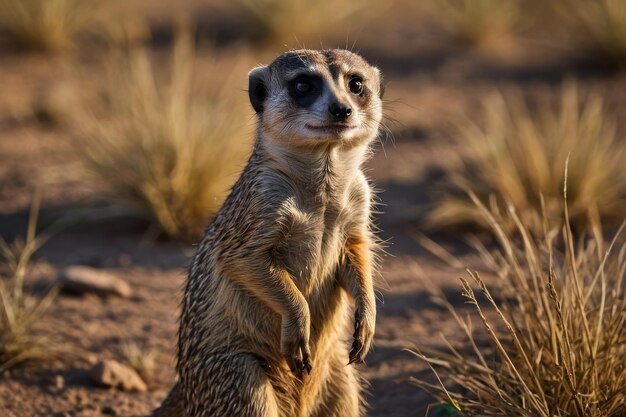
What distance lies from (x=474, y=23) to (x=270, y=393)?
7.89 meters

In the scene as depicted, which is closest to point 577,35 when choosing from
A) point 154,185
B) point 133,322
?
point 154,185

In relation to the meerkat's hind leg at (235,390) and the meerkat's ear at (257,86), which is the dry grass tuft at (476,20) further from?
the meerkat's hind leg at (235,390)

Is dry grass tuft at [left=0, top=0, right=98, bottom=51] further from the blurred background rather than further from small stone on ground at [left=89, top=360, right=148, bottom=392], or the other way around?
small stone on ground at [left=89, top=360, right=148, bottom=392]

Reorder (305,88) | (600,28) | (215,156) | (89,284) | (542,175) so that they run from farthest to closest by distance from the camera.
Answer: (600,28) → (215,156) → (542,175) → (89,284) → (305,88)

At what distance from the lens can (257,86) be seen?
14.5 feet

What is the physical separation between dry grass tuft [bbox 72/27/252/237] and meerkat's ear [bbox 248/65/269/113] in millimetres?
2693

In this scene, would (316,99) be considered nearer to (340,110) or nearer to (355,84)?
(340,110)

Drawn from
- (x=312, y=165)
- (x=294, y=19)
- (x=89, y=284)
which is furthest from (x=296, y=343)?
(x=294, y=19)

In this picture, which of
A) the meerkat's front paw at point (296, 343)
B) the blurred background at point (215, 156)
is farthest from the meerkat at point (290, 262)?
the blurred background at point (215, 156)

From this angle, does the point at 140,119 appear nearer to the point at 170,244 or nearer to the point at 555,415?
the point at 170,244

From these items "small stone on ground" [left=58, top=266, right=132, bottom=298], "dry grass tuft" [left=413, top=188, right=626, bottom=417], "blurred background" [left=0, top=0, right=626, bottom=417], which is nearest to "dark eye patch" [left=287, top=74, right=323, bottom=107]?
"blurred background" [left=0, top=0, right=626, bottom=417]

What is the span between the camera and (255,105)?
4.40 m

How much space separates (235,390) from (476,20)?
7996mm

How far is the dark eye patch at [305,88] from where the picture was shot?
164 inches
